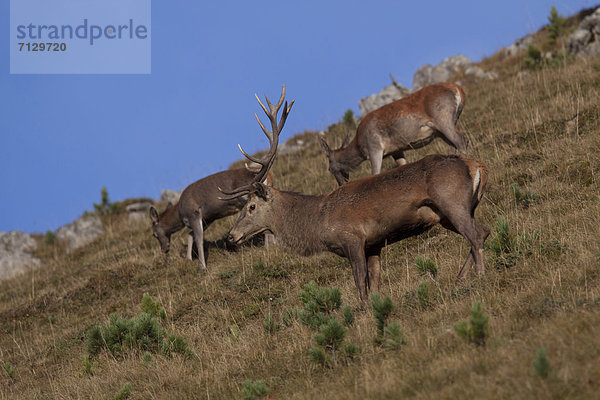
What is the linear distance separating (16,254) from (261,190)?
17000 millimetres

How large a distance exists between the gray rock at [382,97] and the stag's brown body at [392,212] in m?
16.7

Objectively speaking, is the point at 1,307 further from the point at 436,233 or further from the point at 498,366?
the point at 498,366

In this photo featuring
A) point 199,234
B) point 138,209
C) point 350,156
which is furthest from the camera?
point 138,209

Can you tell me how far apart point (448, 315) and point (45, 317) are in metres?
10.5

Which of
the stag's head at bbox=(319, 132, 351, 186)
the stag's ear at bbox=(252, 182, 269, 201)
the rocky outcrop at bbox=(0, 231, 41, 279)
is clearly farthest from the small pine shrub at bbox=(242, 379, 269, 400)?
the rocky outcrop at bbox=(0, 231, 41, 279)

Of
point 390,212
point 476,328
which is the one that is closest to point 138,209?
point 390,212

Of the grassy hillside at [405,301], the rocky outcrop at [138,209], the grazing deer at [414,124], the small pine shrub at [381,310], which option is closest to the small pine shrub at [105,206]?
the rocky outcrop at [138,209]

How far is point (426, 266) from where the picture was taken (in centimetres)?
780

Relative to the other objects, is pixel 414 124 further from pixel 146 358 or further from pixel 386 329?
pixel 386 329

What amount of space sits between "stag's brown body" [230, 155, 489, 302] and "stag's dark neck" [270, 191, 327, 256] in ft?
0.05

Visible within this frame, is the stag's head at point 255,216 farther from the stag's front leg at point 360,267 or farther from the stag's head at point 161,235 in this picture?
the stag's head at point 161,235

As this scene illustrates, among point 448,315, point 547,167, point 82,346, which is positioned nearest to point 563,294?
point 448,315

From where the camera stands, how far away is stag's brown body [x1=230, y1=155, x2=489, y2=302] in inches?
291

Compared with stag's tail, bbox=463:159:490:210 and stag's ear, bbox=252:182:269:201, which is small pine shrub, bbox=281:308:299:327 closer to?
stag's ear, bbox=252:182:269:201
